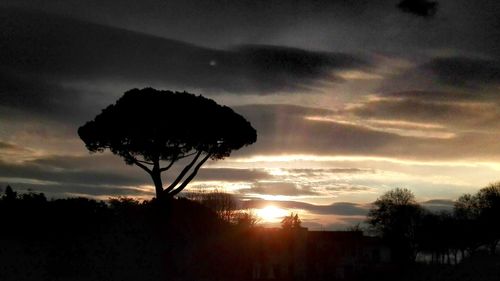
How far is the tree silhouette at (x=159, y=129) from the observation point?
139 ft

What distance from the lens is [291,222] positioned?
6444cm

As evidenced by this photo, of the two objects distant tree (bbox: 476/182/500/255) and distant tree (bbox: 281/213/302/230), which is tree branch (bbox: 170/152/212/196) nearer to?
distant tree (bbox: 281/213/302/230)

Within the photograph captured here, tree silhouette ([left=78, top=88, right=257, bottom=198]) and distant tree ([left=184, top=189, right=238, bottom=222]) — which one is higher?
tree silhouette ([left=78, top=88, right=257, bottom=198])

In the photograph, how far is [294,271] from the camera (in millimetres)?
59781

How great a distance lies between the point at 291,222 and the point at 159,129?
86.0ft

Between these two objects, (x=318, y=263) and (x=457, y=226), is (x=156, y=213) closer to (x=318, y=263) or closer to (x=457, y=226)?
(x=318, y=263)

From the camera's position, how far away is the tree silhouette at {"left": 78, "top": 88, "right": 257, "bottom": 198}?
42500 mm

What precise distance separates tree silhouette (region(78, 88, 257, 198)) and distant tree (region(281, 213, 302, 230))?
2228cm

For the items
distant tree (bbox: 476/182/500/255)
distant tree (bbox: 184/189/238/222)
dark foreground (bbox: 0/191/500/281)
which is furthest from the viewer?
distant tree (bbox: 476/182/500/255)

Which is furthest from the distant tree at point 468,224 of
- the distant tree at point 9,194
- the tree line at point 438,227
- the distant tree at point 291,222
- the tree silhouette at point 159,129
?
the distant tree at point 9,194

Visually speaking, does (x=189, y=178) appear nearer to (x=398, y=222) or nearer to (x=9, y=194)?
(x=9, y=194)

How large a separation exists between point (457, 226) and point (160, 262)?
191ft

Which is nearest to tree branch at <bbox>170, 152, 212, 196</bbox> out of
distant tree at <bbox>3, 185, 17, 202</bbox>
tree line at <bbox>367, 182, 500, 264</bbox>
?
distant tree at <bbox>3, 185, 17, 202</bbox>

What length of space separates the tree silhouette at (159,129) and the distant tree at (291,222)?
73.1 feet
